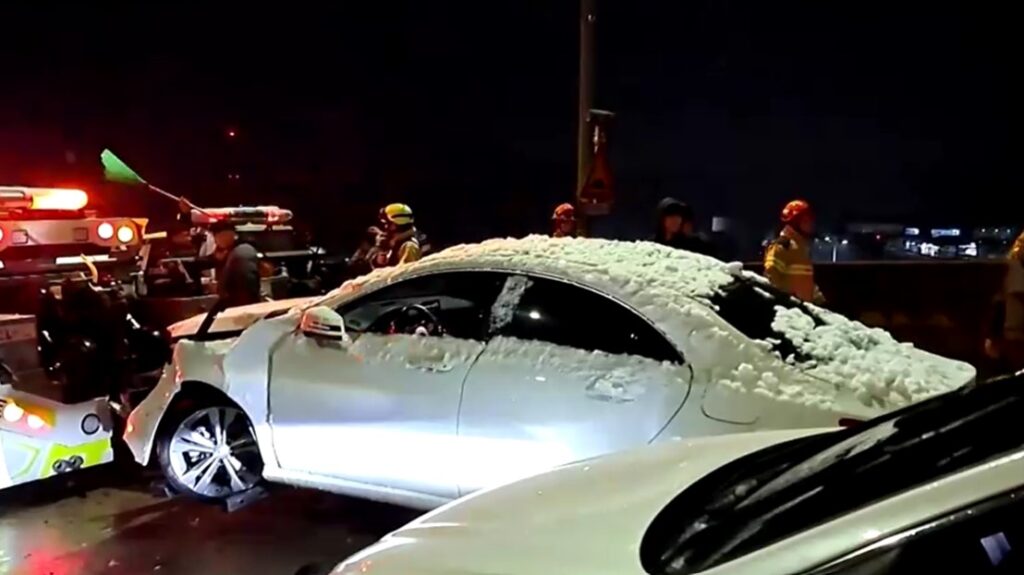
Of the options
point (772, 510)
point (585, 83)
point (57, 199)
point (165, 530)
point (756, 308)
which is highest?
point (585, 83)

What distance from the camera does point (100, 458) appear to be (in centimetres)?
622

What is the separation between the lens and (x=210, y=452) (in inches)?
231

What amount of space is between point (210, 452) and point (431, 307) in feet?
5.31

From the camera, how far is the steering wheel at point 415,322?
5.27m

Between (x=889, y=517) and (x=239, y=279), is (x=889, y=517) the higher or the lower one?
the higher one

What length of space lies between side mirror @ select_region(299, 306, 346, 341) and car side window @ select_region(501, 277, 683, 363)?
88 cm

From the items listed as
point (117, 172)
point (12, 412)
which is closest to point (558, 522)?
point (12, 412)

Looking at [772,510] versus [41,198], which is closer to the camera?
[772,510]

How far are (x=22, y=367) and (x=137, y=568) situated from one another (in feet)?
5.34

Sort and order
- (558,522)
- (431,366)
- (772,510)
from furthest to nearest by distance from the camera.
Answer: (431,366) < (558,522) < (772,510)

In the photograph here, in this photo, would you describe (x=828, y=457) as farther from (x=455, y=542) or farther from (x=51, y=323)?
(x=51, y=323)

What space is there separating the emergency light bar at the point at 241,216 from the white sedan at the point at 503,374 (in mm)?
3381

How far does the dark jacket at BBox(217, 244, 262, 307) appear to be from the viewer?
26.7 feet

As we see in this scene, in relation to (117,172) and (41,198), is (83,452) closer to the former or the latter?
(41,198)
